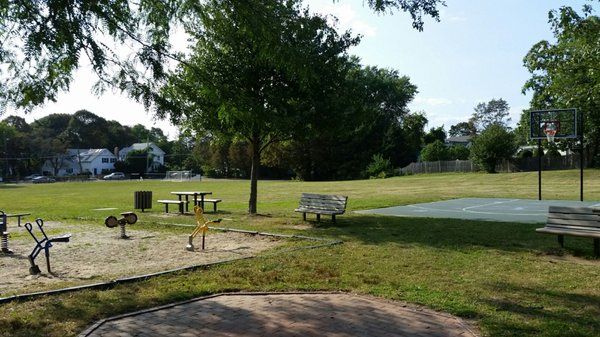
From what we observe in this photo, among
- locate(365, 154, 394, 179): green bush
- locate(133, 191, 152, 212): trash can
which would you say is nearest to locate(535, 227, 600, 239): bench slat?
locate(133, 191, 152, 212): trash can

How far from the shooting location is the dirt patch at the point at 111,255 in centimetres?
795

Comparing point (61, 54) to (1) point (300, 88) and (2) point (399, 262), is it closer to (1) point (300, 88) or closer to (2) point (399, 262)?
(2) point (399, 262)

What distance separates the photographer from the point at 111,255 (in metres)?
10.1

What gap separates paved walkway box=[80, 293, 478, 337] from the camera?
5.17 m

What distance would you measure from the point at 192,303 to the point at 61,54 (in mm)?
3718

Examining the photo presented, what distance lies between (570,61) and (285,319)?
12.1 m

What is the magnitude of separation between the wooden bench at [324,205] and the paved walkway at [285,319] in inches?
Answer: 325

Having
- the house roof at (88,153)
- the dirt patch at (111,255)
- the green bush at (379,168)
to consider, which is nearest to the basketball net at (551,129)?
→ the dirt patch at (111,255)

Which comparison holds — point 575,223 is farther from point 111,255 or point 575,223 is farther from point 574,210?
point 111,255

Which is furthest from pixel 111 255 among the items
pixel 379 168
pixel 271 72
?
pixel 379 168

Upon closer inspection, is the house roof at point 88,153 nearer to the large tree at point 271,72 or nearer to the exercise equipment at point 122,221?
the large tree at point 271,72

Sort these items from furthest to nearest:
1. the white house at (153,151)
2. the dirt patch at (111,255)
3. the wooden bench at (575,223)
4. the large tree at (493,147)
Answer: the white house at (153,151) → the large tree at (493,147) → the wooden bench at (575,223) → the dirt patch at (111,255)

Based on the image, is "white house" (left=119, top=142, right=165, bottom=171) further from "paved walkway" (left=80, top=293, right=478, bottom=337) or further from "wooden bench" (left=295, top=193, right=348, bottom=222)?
"paved walkway" (left=80, top=293, right=478, bottom=337)

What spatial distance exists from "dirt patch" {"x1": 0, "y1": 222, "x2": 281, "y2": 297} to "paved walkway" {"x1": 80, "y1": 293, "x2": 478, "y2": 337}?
225 cm
